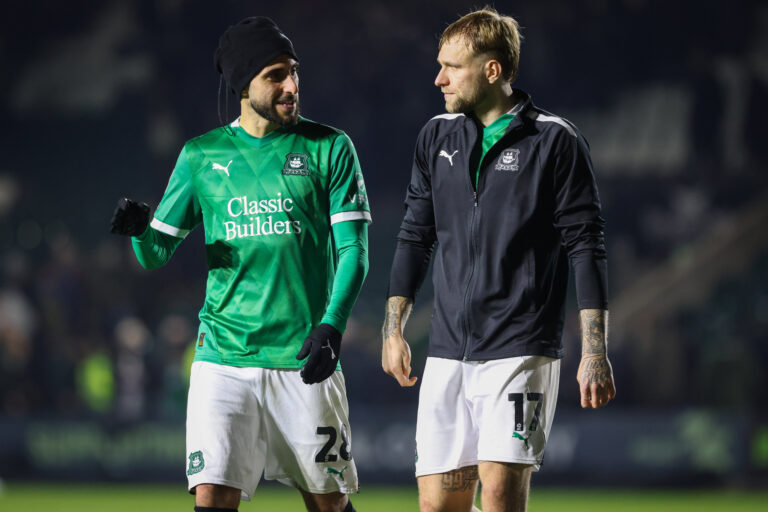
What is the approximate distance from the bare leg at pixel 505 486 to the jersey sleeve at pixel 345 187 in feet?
4.04

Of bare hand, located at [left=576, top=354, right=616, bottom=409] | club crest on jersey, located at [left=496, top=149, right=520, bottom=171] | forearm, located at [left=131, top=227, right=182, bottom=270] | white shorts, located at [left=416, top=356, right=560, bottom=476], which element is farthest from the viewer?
forearm, located at [left=131, top=227, right=182, bottom=270]

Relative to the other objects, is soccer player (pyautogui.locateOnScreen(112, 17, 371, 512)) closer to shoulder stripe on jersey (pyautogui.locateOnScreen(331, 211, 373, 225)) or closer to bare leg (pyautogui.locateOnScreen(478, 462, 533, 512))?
shoulder stripe on jersey (pyautogui.locateOnScreen(331, 211, 373, 225))

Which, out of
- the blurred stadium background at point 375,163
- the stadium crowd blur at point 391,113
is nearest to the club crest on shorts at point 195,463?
the blurred stadium background at point 375,163

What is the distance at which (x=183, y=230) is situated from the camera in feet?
17.1

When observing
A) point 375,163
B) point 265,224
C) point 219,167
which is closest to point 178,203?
point 219,167

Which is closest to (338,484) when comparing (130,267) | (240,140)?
(240,140)

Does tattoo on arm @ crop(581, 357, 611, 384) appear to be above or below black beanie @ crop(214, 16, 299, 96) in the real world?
below

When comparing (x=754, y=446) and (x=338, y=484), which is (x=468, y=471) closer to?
(x=338, y=484)

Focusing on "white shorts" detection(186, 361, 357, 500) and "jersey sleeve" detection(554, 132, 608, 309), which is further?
→ "white shorts" detection(186, 361, 357, 500)

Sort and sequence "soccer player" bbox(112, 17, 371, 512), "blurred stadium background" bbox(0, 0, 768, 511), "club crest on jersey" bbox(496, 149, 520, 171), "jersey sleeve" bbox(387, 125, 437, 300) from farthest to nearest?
"blurred stadium background" bbox(0, 0, 768, 511) < "jersey sleeve" bbox(387, 125, 437, 300) < "soccer player" bbox(112, 17, 371, 512) < "club crest on jersey" bbox(496, 149, 520, 171)

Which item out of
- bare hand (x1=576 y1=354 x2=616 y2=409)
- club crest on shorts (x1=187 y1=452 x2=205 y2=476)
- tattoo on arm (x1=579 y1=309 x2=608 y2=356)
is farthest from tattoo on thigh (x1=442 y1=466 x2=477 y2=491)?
club crest on shorts (x1=187 y1=452 x2=205 y2=476)

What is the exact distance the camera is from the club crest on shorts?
15.6 feet

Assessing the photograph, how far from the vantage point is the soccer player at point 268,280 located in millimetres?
4805

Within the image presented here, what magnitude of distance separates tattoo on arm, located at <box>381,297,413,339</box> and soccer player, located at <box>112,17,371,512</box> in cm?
17
